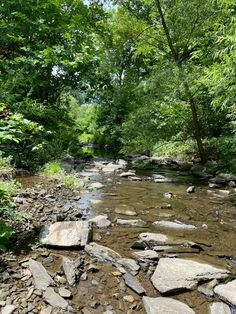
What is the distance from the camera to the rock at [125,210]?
5074 millimetres

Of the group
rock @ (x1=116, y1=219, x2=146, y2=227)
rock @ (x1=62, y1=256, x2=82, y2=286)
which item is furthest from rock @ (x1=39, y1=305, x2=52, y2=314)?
rock @ (x1=116, y1=219, x2=146, y2=227)

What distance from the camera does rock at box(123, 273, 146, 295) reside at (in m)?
2.76

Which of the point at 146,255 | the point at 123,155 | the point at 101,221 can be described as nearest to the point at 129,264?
the point at 146,255

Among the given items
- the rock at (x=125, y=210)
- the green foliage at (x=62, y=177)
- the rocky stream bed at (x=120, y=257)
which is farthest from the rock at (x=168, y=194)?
the green foliage at (x=62, y=177)

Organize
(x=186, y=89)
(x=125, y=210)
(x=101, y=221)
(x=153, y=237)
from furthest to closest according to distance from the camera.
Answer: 1. (x=186, y=89)
2. (x=125, y=210)
3. (x=101, y=221)
4. (x=153, y=237)

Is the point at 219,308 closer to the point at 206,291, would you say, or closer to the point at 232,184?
the point at 206,291

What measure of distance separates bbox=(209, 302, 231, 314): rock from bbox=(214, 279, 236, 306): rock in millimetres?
67

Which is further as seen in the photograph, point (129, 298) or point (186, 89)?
point (186, 89)

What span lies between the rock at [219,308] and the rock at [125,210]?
256 centimetres

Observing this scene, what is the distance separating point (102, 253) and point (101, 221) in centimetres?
111

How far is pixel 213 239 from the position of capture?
4043 mm

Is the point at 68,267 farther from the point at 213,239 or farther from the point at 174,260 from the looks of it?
the point at 213,239

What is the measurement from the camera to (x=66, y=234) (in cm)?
373

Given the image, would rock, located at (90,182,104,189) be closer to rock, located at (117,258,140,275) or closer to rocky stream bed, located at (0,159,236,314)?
rocky stream bed, located at (0,159,236,314)
